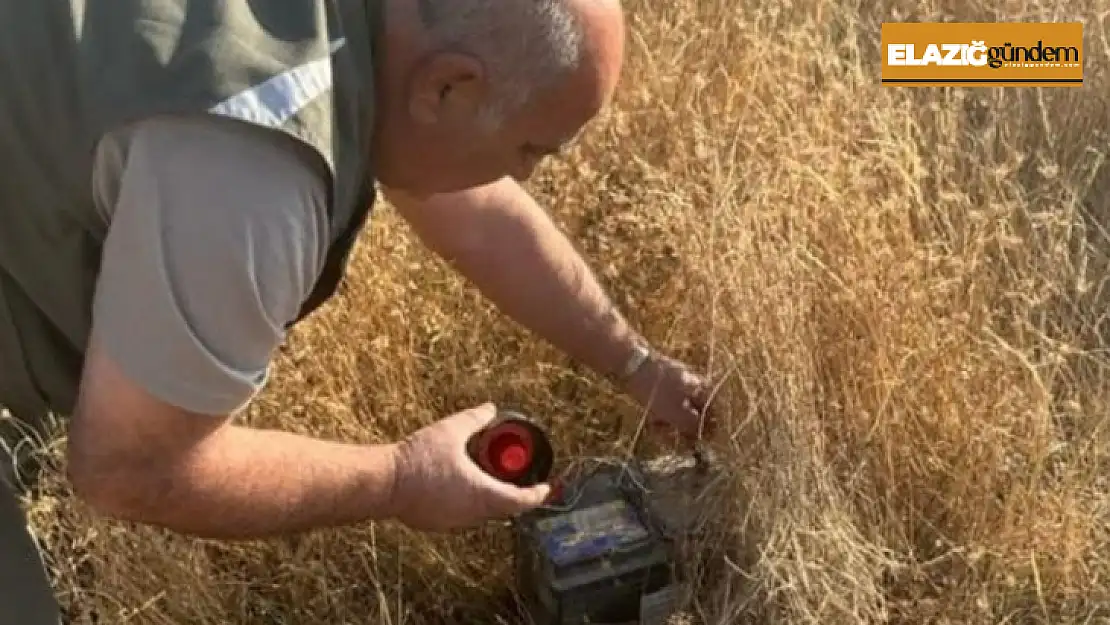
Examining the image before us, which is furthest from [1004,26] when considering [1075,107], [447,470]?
[447,470]

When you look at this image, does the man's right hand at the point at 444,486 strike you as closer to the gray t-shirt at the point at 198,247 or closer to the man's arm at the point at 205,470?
the man's arm at the point at 205,470

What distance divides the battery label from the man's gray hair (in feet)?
2.57

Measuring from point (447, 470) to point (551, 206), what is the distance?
3.24ft

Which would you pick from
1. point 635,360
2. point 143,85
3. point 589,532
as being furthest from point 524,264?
point 143,85

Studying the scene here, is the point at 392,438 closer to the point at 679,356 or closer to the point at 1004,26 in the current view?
the point at 679,356

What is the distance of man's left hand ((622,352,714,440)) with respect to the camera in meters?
1.96

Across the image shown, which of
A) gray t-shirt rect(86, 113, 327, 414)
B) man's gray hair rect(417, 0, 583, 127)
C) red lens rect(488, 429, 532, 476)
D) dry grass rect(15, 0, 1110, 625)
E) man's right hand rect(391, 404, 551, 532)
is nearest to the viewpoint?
gray t-shirt rect(86, 113, 327, 414)

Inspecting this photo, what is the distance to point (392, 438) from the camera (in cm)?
216

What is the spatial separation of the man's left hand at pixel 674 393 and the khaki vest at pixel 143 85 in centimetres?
80

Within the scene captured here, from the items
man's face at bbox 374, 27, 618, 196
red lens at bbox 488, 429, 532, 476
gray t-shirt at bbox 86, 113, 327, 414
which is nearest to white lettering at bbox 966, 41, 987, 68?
red lens at bbox 488, 429, 532, 476

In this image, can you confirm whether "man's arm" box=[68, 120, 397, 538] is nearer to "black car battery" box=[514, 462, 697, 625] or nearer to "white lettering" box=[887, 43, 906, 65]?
"black car battery" box=[514, 462, 697, 625]

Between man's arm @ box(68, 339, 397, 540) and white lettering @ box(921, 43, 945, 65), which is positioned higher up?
man's arm @ box(68, 339, 397, 540)

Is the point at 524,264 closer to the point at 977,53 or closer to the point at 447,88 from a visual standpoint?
the point at 447,88

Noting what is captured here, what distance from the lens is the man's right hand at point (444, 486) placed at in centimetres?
147
